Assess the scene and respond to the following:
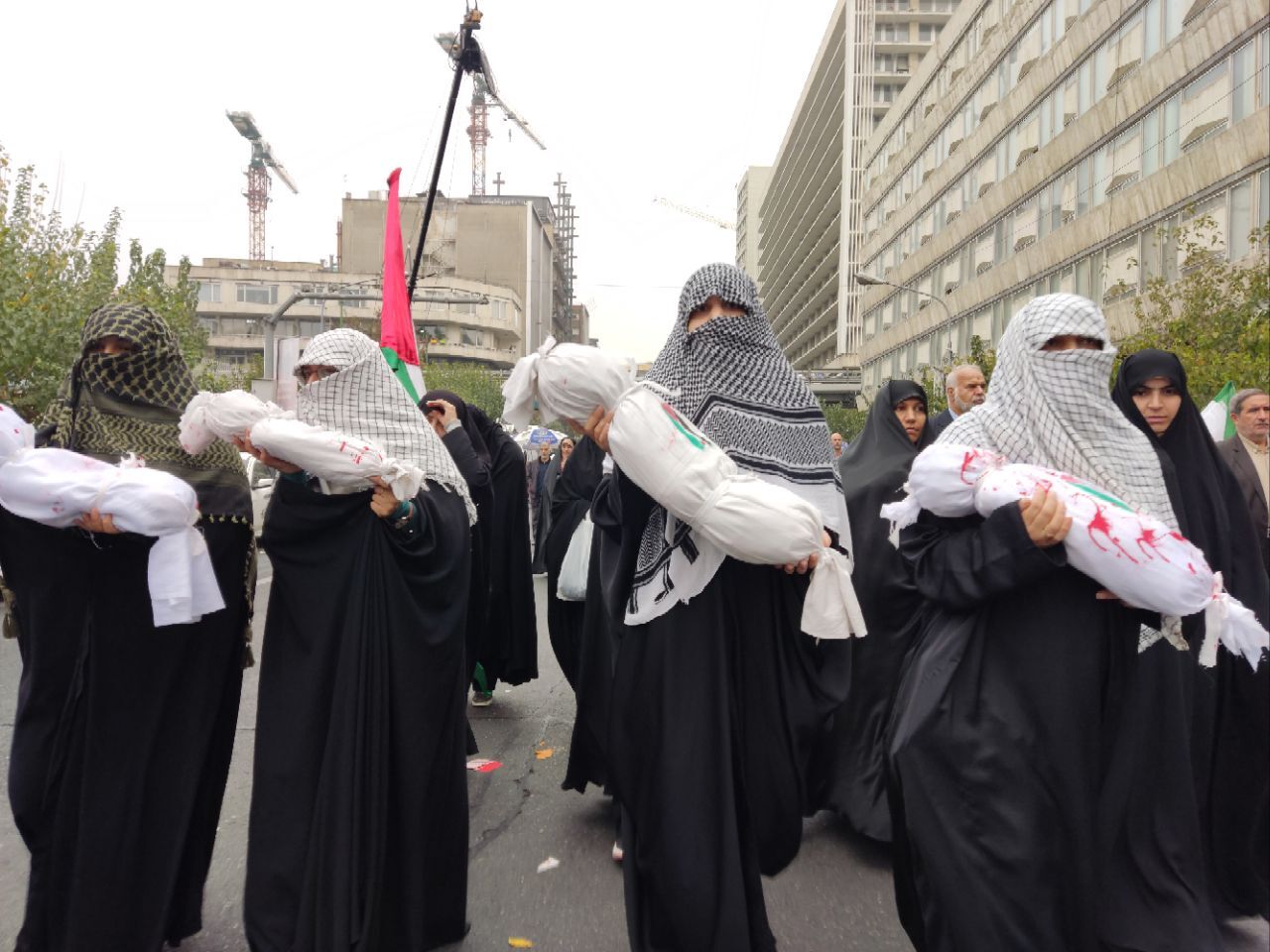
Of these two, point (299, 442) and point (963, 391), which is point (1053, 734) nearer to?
point (299, 442)

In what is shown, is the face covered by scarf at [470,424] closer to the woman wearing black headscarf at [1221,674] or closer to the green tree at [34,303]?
the woman wearing black headscarf at [1221,674]

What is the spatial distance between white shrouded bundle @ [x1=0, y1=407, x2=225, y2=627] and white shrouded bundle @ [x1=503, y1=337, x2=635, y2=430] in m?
0.97

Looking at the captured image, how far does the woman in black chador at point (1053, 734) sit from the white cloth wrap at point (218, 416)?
1910 millimetres

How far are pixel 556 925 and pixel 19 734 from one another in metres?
1.73

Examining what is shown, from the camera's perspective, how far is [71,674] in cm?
309

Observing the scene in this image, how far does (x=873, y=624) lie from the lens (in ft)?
15.1

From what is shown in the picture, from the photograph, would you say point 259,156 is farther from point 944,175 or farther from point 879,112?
point 944,175

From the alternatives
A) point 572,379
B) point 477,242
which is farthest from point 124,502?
point 477,242

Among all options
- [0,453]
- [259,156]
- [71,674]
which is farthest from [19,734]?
[259,156]

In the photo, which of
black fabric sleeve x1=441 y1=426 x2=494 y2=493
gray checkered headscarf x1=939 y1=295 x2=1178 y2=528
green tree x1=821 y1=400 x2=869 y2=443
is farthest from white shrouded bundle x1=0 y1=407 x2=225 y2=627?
green tree x1=821 y1=400 x2=869 y2=443

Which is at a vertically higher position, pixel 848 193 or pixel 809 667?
pixel 848 193

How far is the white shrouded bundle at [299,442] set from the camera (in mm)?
2889

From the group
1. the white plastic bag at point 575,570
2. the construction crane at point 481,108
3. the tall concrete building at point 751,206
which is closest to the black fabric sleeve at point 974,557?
the white plastic bag at point 575,570

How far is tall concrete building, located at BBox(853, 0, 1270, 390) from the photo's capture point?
2292 cm
